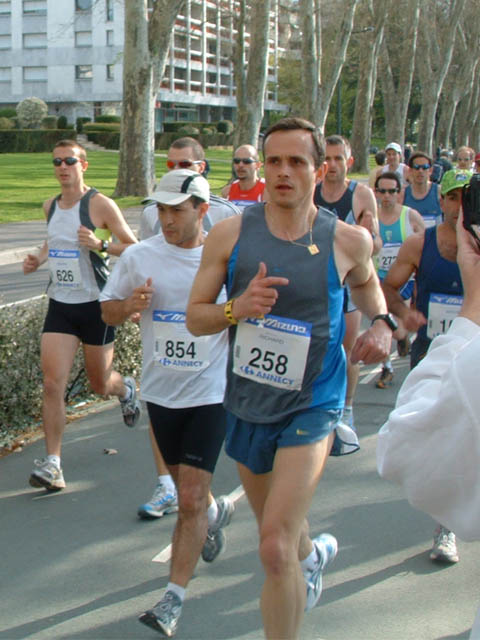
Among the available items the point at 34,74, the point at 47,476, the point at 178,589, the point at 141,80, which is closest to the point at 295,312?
the point at 178,589

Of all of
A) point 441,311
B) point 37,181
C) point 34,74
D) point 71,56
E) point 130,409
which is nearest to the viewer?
point 441,311

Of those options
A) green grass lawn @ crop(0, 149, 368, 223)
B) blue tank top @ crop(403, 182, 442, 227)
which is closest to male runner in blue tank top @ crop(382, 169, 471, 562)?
blue tank top @ crop(403, 182, 442, 227)

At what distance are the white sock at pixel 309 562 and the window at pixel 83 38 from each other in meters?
89.7

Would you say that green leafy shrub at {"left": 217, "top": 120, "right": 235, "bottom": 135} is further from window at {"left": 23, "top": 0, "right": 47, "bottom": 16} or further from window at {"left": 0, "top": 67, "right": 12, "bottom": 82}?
window at {"left": 0, "top": 67, "right": 12, "bottom": 82}

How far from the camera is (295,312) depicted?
3.71 metres

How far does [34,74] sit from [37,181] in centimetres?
6445

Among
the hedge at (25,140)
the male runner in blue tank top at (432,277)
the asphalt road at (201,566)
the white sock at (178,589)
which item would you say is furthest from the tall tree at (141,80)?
the hedge at (25,140)

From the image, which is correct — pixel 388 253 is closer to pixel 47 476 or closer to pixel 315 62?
pixel 47 476

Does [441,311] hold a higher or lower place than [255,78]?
lower

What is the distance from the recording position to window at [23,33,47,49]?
8904cm

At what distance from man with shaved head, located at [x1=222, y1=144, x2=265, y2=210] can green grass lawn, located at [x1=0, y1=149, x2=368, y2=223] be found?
12.0m

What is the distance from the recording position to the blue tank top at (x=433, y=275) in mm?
5168

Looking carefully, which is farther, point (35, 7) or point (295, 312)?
point (35, 7)

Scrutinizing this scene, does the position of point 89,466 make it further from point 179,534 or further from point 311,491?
point 311,491
